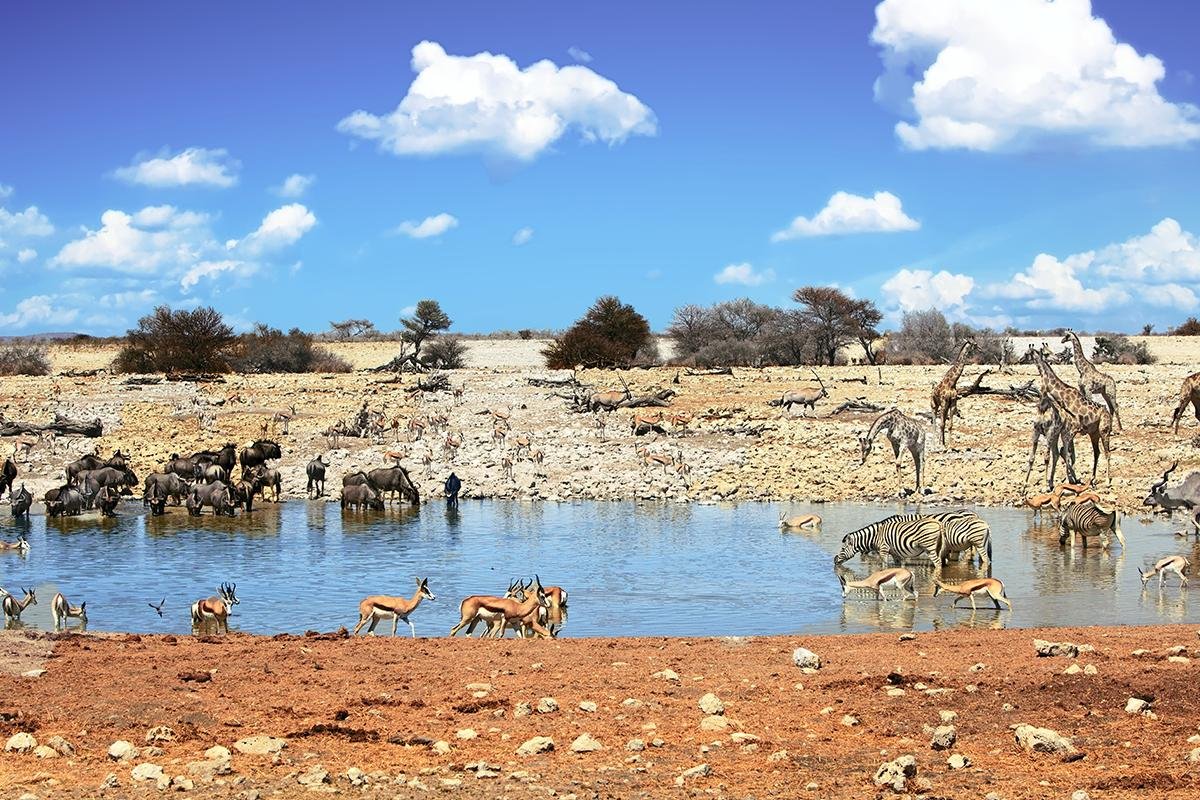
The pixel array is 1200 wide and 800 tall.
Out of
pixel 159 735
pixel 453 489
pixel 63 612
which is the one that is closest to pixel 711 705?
pixel 159 735

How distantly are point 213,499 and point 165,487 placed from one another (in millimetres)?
1272

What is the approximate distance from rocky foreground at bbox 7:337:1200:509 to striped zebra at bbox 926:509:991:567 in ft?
19.7

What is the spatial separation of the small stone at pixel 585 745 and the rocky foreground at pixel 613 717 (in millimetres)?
10

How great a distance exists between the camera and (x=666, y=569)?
1606 cm

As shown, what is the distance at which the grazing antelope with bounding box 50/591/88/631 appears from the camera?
41.2ft

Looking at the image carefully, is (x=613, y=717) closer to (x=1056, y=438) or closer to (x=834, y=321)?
(x=1056, y=438)

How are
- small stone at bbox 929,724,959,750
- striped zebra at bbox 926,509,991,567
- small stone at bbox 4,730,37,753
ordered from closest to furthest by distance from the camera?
1. small stone at bbox 929,724,959,750
2. small stone at bbox 4,730,37,753
3. striped zebra at bbox 926,509,991,567

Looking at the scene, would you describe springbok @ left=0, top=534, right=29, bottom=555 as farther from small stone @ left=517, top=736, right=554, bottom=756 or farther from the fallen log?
small stone @ left=517, top=736, right=554, bottom=756

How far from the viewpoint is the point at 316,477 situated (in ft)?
80.1

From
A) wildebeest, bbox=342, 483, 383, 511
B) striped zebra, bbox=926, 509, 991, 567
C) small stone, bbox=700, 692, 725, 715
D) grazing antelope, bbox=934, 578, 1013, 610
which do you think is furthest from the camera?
wildebeest, bbox=342, 483, 383, 511

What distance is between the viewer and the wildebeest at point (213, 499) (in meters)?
22.5

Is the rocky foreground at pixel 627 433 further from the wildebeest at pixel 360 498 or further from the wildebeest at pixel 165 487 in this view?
the wildebeest at pixel 165 487

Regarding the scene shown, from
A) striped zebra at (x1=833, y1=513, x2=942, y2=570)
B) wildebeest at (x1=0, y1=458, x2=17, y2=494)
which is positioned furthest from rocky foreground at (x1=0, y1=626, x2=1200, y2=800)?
wildebeest at (x1=0, y1=458, x2=17, y2=494)

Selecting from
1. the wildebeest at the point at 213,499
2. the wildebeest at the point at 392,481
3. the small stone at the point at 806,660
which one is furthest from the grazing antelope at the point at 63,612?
the wildebeest at the point at 392,481
